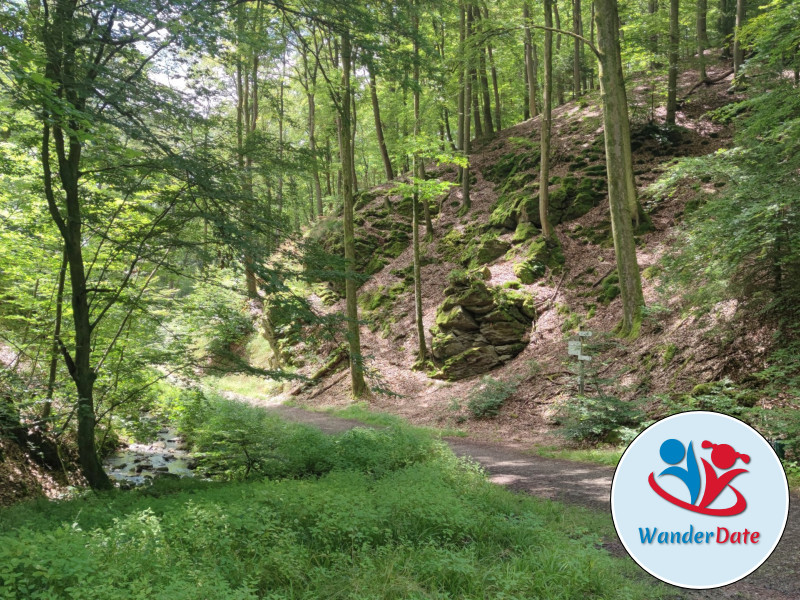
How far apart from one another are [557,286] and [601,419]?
6099mm

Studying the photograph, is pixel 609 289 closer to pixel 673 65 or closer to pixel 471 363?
pixel 471 363

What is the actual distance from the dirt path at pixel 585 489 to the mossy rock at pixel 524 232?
8.15 metres

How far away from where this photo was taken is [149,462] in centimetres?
1017

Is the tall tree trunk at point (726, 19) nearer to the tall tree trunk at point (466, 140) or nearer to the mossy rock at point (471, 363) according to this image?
the tall tree trunk at point (466, 140)

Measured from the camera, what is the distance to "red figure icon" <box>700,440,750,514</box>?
118 inches

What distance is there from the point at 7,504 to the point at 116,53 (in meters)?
6.06

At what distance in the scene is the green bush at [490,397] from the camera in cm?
1055

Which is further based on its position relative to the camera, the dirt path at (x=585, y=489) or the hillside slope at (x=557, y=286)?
the hillside slope at (x=557, y=286)

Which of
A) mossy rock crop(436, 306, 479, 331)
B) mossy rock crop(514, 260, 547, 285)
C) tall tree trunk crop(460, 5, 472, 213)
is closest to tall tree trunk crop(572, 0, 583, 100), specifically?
tall tree trunk crop(460, 5, 472, 213)

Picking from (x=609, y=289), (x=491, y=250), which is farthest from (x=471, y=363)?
(x=491, y=250)

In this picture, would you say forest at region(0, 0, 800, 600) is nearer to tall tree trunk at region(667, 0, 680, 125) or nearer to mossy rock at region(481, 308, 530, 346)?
mossy rock at region(481, 308, 530, 346)

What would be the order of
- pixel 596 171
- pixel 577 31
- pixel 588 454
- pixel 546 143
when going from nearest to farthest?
pixel 588 454
pixel 546 143
pixel 596 171
pixel 577 31

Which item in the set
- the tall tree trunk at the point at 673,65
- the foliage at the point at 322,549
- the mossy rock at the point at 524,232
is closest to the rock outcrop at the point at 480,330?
the mossy rock at the point at 524,232

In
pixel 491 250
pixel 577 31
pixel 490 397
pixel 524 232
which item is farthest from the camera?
pixel 577 31
